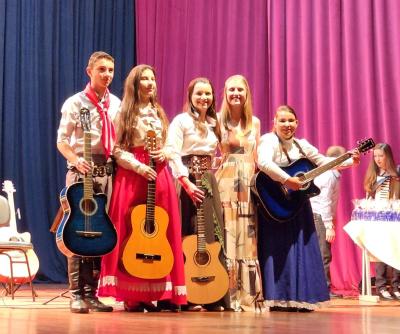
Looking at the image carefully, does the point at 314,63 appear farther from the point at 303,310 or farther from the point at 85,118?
the point at 85,118

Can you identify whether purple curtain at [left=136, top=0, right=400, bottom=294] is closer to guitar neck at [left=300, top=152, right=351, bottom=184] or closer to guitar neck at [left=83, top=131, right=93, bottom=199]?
guitar neck at [left=300, top=152, right=351, bottom=184]

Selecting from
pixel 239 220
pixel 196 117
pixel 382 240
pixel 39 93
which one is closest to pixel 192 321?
pixel 239 220

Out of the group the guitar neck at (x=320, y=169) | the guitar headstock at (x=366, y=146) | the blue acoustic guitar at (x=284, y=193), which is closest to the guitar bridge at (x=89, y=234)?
the blue acoustic guitar at (x=284, y=193)

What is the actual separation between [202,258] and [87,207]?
0.88 m

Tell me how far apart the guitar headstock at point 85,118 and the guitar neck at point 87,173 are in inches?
1.9

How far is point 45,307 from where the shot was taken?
17.5ft

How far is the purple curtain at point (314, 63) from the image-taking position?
840cm

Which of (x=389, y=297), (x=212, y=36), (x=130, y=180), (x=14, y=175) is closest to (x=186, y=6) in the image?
(x=212, y=36)

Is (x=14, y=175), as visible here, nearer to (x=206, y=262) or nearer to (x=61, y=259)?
(x=61, y=259)

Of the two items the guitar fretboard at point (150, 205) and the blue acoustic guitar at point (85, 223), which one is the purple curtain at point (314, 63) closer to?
the guitar fretboard at point (150, 205)

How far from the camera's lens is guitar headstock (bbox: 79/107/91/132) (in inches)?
195

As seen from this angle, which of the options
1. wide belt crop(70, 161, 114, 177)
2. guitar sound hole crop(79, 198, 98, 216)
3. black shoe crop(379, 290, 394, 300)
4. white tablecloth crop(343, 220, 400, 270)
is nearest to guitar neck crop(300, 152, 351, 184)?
wide belt crop(70, 161, 114, 177)

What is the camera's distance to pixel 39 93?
30.7 feet

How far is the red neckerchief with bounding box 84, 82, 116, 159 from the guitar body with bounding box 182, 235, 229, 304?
81cm
